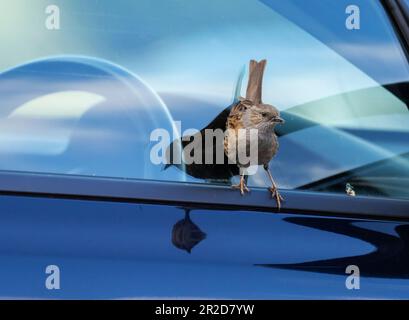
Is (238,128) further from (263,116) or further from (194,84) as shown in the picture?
(194,84)

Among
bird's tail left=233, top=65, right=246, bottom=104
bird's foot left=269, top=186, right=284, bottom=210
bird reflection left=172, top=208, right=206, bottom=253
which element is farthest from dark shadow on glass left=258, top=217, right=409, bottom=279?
bird's tail left=233, top=65, right=246, bottom=104

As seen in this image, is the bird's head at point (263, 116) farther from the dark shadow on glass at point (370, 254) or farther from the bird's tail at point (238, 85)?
the dark shadow on glass at point (370, 254)

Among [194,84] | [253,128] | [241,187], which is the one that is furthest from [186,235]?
[194,84]

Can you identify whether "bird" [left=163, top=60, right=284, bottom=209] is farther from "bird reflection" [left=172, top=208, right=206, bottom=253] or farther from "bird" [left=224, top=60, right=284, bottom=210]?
"bird reflection" [left=172, top=208, right=206, bottom=253]

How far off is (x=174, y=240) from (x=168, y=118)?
0.34 meters

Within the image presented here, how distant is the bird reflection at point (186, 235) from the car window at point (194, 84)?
0.47 feet

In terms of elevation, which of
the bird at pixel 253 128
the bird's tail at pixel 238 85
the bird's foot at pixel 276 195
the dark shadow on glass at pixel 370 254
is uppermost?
the bird's tail at pixel 238 85

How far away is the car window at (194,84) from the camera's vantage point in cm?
184

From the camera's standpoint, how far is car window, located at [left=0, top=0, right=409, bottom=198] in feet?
6.04

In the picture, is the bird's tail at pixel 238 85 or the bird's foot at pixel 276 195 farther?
the bird's tail at pixel 238 85

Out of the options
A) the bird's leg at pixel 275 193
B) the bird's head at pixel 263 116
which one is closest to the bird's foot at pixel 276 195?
the bird's leg at pixel 275 193

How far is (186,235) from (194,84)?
15.7 inches

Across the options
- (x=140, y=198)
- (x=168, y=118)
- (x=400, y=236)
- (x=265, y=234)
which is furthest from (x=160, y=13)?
(x=400, y=236)

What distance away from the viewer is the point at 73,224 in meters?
1.68
